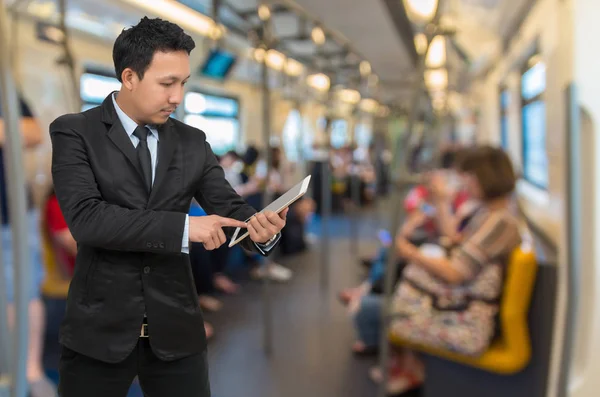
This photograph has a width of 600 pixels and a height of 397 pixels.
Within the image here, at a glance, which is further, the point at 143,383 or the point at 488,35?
the point at 488,35

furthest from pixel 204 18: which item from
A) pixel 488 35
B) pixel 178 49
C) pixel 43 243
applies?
pixel 488 35

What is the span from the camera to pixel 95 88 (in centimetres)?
36

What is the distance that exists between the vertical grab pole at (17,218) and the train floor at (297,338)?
49 centimetres

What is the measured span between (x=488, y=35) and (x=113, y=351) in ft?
24.0

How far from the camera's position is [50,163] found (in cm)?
32

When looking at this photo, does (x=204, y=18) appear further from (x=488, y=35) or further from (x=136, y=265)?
(x=488, y=35)

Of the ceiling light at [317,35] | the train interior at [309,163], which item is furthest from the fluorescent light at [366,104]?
the ceiling light at [317,35]

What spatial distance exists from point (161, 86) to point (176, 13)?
113 mm

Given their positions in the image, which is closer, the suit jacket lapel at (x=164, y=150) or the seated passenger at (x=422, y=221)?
the suit jacket lapel at (x=164, y=150)

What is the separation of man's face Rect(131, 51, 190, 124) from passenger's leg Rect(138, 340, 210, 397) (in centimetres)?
17

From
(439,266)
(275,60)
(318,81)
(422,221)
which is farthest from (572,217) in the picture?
(422,221)

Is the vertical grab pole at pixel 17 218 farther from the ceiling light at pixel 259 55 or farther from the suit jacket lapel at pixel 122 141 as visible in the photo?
the suit jacket lapel at pixel 122 141

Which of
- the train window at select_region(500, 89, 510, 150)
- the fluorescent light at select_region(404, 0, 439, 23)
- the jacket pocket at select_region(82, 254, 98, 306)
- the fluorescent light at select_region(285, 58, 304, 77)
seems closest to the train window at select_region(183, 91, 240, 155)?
the jacket pocket at select_region(82, 254, 98, 306)

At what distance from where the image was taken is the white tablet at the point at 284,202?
0.92ft
